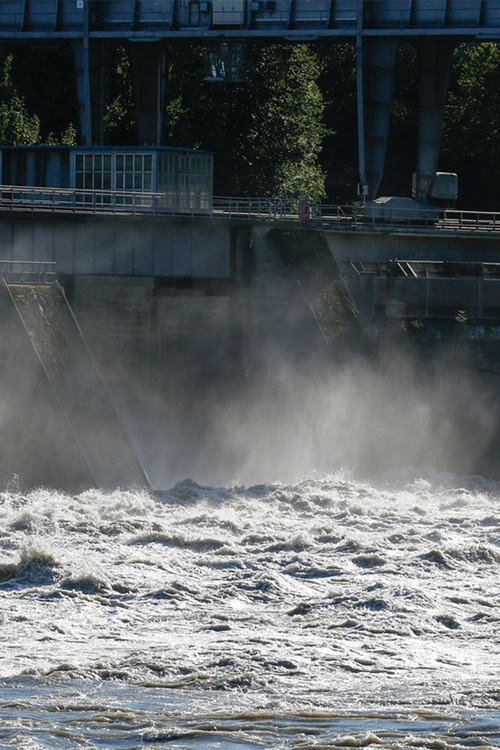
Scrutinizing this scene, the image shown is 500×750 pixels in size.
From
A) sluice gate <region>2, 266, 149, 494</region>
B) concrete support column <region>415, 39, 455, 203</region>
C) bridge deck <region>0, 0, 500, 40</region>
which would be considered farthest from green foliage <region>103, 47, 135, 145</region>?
sluice gate <region>2, 266, 149, 494</region>

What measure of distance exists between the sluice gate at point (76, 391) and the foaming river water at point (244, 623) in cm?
149

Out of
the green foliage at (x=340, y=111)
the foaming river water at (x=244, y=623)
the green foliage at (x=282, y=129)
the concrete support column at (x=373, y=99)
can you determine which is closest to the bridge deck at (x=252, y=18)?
the concrete support column at (x=373, y=99)

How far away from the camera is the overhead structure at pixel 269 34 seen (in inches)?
2410

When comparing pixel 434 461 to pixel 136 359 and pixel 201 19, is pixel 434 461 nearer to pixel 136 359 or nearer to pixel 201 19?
pixel 136 359

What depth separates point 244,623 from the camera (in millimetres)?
28156

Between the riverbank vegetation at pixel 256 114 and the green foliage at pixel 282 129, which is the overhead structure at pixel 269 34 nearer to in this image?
the riverbank vegetation at pixel 256 114

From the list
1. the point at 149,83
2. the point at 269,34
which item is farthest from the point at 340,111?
the point at 269,34

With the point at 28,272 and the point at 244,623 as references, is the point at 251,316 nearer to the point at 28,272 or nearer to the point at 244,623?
the point at 28,272

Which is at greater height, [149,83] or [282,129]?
[149,83]

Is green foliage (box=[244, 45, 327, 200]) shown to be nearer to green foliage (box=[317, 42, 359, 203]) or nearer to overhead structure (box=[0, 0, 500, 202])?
overhead structure (box=[0, 0, 500, 202])

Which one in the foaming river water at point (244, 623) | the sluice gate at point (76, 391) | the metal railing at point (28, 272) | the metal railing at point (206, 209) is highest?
the metal railing at point (206, 209)

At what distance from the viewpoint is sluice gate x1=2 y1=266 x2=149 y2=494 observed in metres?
41.8

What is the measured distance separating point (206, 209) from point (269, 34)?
1058 cm

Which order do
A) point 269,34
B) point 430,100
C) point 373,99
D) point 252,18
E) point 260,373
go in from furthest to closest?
point 430,100 < point 252,18 < point 373,99 < point 269,34 < point 260,373
